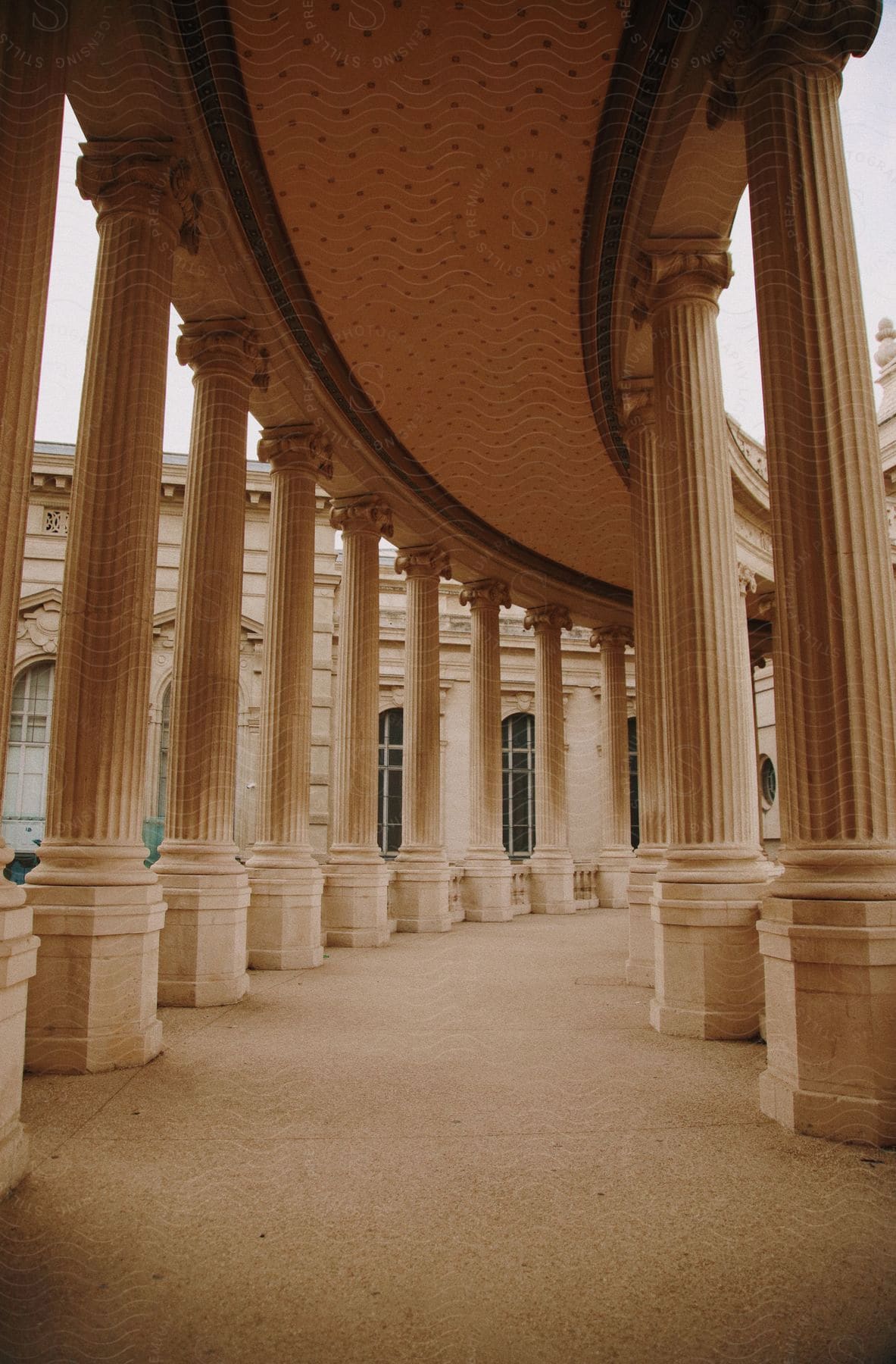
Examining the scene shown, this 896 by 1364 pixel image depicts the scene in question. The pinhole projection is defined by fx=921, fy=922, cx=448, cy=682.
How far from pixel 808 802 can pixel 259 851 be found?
49.5 feet

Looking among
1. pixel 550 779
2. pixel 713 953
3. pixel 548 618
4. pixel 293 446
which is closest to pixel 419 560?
pixel 548 618

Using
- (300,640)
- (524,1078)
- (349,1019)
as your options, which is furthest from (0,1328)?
(300,640)

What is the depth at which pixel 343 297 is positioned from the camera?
2070cm

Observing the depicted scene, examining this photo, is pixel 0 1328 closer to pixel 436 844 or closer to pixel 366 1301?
pixel 366 1301

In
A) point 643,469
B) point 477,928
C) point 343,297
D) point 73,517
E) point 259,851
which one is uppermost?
point 343,297

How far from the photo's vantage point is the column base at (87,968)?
463 inches

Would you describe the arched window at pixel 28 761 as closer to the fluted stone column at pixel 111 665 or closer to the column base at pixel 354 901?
the column base at pixel 354 901

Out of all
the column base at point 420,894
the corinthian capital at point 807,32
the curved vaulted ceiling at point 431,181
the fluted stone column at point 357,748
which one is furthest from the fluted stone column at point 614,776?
the corinthian capital at point 807,32

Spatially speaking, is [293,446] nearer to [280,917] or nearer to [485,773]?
[280,917]

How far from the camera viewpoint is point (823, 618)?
1002cm

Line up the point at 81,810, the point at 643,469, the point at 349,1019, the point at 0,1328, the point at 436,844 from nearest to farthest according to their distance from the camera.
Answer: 1. the point at 0,1328
2. the point at 81,810
3. the point at 349,1019
4. the point at 643,469
5. the point at 436,844

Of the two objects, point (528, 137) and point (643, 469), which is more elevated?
point (528, 137)

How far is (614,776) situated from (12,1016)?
1486 inches

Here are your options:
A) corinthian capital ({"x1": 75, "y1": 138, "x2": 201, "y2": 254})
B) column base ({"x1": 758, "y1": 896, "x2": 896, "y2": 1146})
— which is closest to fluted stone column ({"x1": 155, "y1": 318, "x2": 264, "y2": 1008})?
corinthian capital ({"x1": 75, "y1": 138, "x2": 201, "y2": 254})
